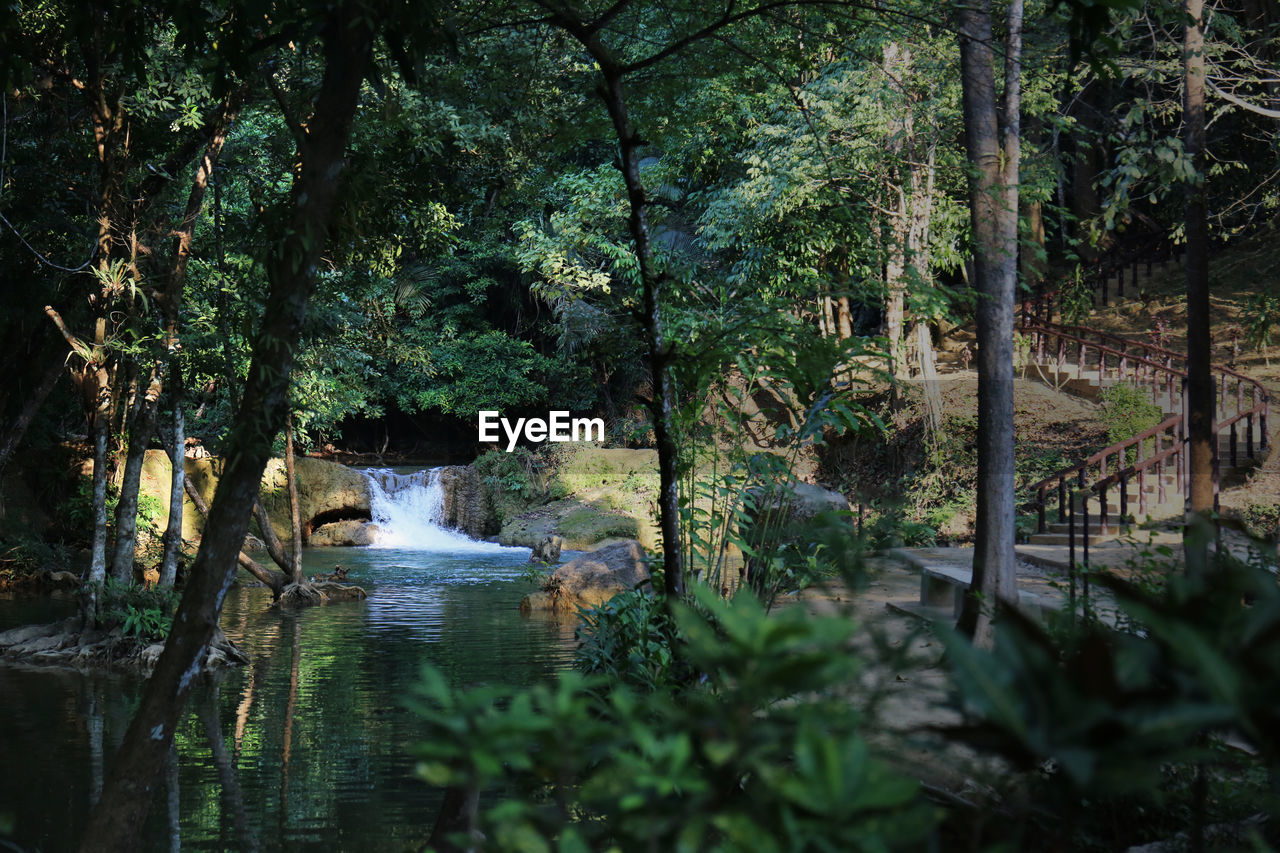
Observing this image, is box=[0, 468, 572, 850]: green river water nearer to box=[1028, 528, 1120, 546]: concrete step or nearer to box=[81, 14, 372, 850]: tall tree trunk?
box=[81, 14, 372, 850]: tall tree trunk

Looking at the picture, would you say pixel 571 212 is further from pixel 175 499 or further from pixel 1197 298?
pixel 1197 298

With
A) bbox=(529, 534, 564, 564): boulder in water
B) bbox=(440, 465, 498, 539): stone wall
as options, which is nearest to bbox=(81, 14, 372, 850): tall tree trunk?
bbox=(529, 534, 564, 564): boulder in water

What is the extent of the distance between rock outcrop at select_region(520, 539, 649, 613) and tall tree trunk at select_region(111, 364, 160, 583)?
4840 millimetres

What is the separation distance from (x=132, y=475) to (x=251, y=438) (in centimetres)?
744

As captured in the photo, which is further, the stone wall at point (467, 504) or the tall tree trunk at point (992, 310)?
the stone wall at point (467, 504)

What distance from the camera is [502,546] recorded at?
22.0 metres

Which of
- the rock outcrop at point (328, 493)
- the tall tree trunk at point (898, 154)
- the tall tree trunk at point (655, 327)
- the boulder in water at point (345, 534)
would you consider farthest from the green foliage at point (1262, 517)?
the rock outcrop at point (328, 493)

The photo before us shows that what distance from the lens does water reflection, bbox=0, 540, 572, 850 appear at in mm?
5719

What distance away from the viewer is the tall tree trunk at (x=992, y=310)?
7.79 metres

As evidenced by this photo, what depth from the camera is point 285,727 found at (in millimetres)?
7883

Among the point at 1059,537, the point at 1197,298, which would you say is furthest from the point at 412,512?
the point at 1197,298

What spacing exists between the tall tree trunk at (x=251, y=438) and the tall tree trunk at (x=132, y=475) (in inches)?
279

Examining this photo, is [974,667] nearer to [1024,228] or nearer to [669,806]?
[669,806]

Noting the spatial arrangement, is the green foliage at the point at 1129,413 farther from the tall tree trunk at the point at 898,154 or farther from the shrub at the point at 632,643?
the shrub at the point at 632,643
